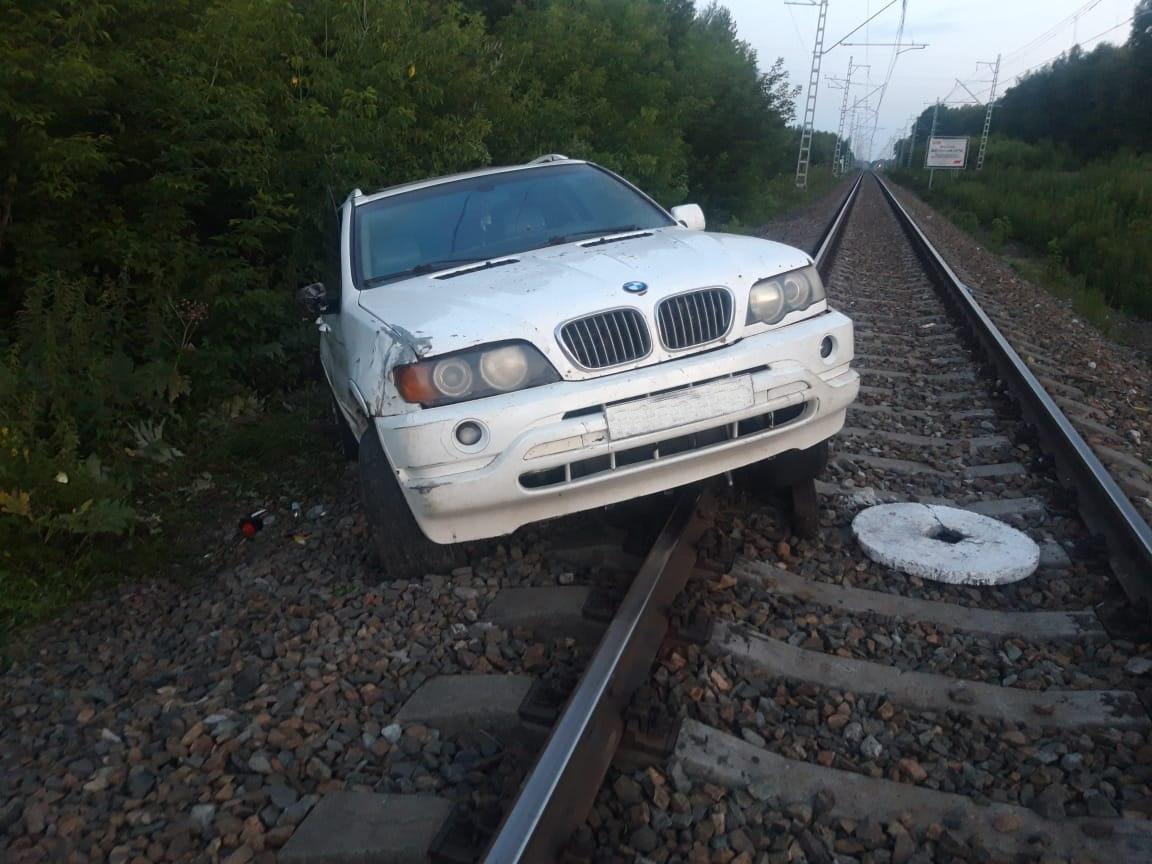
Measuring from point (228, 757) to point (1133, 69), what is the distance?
6355 cm

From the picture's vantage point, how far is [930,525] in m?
4.30

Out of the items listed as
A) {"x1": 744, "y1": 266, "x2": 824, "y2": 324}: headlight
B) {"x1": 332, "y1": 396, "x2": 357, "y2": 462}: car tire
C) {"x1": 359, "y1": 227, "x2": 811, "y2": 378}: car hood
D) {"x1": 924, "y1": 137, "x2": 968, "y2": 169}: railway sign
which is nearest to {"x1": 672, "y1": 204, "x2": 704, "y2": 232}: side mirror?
{"x1": 359, "y1": 227, "x2": 811, "y2": 378}: car hood

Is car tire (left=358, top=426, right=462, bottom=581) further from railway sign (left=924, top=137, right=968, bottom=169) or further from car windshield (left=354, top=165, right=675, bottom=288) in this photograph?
railway sign (left=924, top=137, right=968, bottom=169)

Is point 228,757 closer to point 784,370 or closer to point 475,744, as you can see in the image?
point 475,744

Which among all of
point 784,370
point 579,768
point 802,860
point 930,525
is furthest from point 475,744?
point 930,525

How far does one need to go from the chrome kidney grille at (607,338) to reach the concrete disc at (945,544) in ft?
4.38

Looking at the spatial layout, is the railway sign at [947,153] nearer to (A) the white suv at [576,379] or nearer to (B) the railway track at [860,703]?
(B) the railway track at [860,703]

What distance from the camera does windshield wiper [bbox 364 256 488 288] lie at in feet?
14.9

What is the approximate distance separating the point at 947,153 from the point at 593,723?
64.1 metres

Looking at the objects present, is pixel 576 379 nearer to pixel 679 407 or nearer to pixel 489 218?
pixel 679 407

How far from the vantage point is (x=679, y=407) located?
3.60m

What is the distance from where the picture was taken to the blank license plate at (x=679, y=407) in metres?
3.52

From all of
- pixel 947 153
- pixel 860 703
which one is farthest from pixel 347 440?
pixel 947 153

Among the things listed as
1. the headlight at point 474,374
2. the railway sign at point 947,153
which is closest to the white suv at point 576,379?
the headlight at point 474,374
